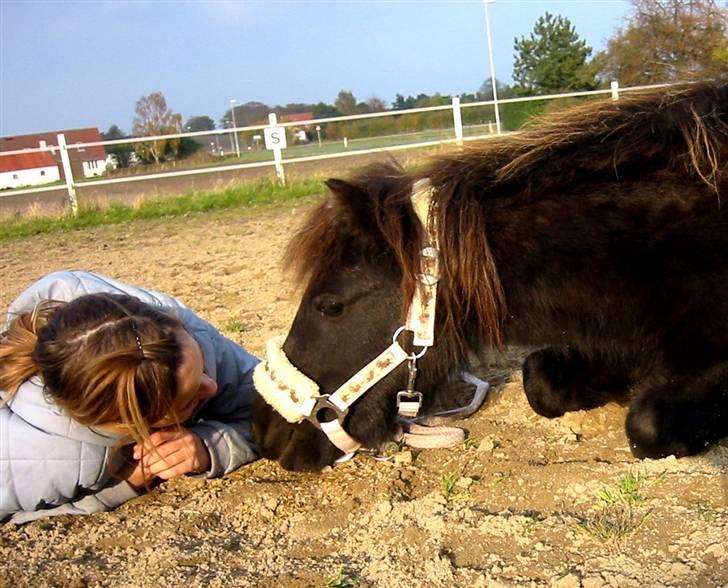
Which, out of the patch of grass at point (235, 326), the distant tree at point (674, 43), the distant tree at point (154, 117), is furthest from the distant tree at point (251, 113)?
the patch of grass at point (235, 326)

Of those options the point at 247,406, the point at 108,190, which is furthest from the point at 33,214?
the point at 247,406

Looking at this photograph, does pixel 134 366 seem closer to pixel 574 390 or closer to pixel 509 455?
pixel 509 455

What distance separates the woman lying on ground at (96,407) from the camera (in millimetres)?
2482

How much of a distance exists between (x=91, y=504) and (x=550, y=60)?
45.4 meters

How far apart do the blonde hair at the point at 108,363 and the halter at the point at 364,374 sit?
35 centimetres

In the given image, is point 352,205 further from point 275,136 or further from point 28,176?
point 28,176

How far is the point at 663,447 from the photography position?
8.37 feet

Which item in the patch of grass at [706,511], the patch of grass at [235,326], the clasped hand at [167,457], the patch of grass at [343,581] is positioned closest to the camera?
the patch of grass at [343,581]

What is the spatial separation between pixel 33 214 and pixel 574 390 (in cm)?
1180

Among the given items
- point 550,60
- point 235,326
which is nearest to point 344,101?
point 550,60

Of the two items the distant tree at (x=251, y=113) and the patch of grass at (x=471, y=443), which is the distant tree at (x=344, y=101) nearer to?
the distant tree at (x=251, y=113)

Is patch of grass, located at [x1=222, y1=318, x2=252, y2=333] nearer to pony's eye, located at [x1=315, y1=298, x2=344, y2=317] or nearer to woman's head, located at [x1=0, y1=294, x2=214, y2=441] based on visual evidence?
woman's head, located at [x1=0, y1=294, x2=214, y2=441]

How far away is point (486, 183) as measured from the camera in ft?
8.11

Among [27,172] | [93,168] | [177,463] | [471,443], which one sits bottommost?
[471,443]
